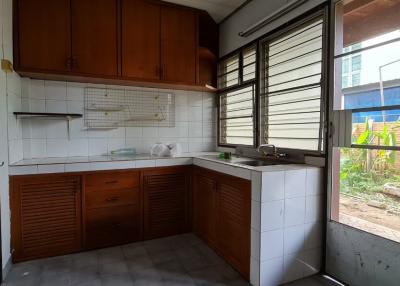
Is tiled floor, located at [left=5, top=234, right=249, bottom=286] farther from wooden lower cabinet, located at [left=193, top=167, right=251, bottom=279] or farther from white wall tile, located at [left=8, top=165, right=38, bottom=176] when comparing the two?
white wall tile, located at [left=8, top=165, right=38, bottom=176]

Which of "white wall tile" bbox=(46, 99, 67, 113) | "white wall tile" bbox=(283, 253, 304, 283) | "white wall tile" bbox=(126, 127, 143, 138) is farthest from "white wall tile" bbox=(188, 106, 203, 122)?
"white wall tile" bbox=(283, 253, 304, 283)

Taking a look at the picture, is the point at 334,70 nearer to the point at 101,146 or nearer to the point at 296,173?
the point at 296,173

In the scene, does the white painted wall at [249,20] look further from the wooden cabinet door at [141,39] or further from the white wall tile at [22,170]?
the white wall tile at [22,170]

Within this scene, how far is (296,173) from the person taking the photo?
5.80 ft

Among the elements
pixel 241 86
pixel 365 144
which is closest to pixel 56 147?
pixel 241 86

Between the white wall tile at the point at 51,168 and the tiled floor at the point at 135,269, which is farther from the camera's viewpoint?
the white wall tile at the point at 51,168

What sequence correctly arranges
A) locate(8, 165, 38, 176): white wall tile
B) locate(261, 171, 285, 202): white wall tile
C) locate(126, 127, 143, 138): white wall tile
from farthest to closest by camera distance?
locate(126, 127, 143, 138): white wall tile
locate(8, 165, 38, 176): white wall tile
locate(261, 171, 285, 202): white wall tile

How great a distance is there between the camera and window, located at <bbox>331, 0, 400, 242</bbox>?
151 centimetres

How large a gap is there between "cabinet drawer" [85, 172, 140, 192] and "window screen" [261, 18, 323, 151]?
1.31 metres

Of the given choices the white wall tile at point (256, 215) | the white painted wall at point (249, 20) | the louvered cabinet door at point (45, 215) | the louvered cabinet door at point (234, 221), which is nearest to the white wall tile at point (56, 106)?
the louvered cabinet door at point (45, 215)

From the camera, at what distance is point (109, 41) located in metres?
2.43

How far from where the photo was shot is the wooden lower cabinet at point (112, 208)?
7.41ft

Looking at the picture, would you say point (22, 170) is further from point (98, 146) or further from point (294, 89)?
point (294, 89)

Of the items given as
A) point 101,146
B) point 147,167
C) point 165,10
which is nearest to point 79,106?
point 101,146
